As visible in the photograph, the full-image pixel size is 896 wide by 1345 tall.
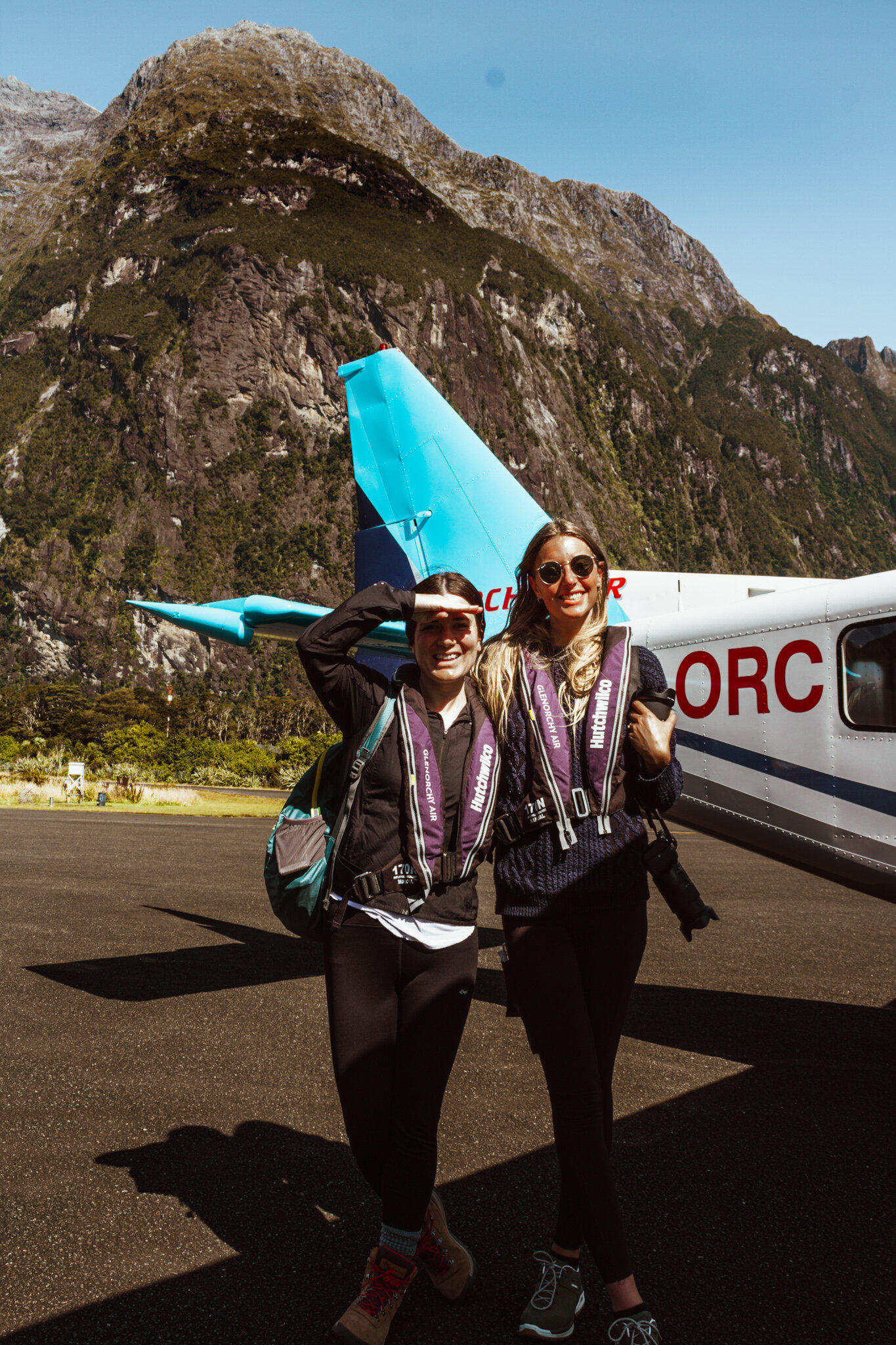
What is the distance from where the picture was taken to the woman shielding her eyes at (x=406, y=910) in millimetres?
2160

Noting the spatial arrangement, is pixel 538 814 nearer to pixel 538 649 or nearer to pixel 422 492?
pixel 538 649

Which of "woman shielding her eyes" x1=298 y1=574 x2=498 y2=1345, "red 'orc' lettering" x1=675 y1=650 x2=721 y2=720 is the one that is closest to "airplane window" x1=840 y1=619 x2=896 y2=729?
"red 'orc' lettering" x1=675 y1=650 x2=721 y2=720

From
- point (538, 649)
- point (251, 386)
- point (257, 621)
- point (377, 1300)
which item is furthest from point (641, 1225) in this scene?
point (251, 386)

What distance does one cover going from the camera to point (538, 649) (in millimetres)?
2480

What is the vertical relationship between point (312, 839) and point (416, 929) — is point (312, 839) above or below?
above

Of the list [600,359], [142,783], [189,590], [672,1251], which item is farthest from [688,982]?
[600,359]

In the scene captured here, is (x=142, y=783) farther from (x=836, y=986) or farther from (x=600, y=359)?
(x=600, y=359)

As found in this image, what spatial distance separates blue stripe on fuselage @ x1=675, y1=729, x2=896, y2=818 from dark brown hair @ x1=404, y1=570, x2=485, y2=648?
8.28 feet

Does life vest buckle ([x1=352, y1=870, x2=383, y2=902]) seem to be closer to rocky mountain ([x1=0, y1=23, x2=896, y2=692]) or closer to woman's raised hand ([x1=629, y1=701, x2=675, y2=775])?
woman's raised hand ([x1=629, y1=701, x2=675, y2=775])

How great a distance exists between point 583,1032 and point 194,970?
433cm

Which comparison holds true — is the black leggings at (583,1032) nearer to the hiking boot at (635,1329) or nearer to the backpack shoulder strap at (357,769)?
the hiking boot at (635,1329)

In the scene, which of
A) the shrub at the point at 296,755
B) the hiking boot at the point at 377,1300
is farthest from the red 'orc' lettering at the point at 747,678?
the shrub at the point at 296,755

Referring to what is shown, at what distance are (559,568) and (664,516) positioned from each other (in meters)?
168

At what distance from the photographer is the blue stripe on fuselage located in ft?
13.3
